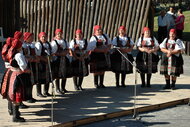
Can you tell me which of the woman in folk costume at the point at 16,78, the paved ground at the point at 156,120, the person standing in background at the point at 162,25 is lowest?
the paved ground at the point at 156,120

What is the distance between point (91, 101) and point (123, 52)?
64.4 inches

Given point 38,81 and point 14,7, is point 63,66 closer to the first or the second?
point 38,81

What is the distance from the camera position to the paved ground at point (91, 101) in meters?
7.54

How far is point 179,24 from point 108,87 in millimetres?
7818

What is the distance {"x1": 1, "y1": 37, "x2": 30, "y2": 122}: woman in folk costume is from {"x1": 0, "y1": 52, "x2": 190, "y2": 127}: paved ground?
1.29ft

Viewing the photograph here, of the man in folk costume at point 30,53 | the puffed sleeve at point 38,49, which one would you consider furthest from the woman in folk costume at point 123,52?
the man in folk costume at point 30,53

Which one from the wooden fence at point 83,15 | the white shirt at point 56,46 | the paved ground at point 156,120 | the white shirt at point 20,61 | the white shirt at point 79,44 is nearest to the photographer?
the white shirt at point 20,61

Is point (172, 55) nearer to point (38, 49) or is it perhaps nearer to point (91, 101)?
point (91, 101)

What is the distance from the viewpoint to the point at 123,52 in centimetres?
970

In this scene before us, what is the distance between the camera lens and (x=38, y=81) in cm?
877

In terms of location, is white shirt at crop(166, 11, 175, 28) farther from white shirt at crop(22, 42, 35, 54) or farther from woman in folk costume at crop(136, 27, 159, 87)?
white shirt at crop(22, 42, 35, 54)

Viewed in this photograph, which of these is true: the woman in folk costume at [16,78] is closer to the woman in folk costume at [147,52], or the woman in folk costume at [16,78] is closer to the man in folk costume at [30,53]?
the man in folk costume at [30,53]

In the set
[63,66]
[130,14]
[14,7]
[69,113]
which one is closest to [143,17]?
[130,14]

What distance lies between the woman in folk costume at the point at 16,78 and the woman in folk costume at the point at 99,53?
104 inches
